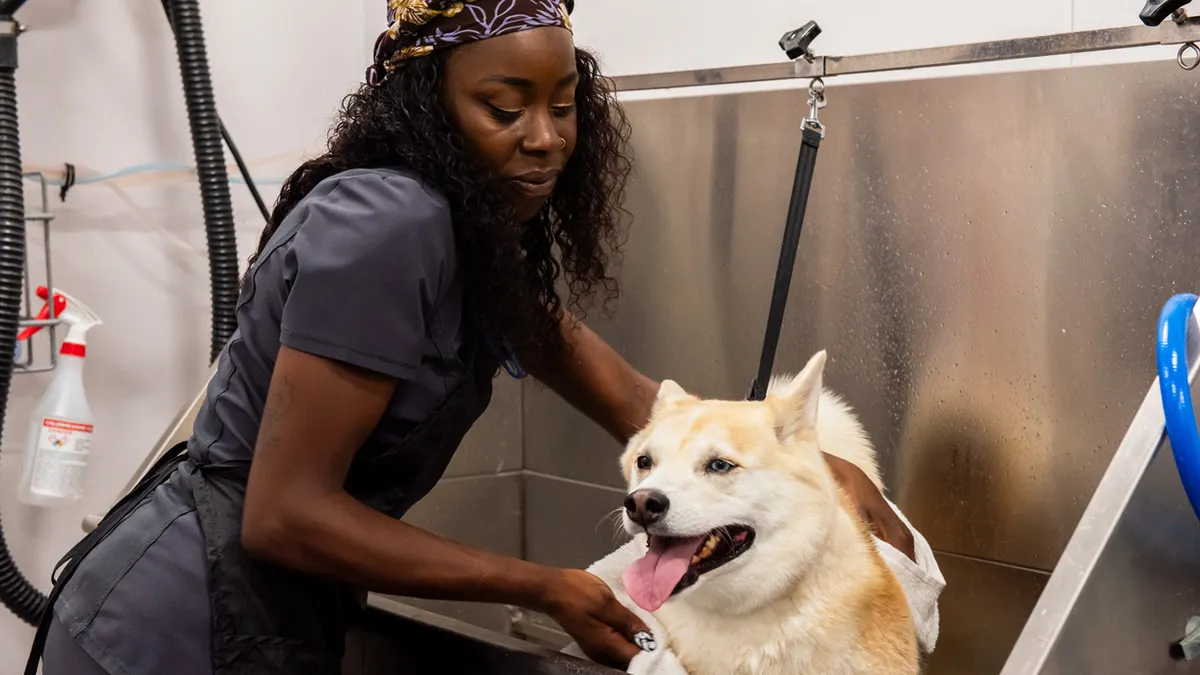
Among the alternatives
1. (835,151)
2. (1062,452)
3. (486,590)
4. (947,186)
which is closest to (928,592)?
(1062,452)

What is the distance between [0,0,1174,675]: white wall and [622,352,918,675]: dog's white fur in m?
0.92

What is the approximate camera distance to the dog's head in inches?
41.6

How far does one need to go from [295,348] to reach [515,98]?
34 cm

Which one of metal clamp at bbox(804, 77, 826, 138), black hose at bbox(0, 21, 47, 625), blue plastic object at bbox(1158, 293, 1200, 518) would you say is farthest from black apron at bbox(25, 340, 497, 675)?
black hose at bbox(0, 21, 47, 625)

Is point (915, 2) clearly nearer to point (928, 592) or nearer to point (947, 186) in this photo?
point (947, 186)

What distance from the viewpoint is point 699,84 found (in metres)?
1.76

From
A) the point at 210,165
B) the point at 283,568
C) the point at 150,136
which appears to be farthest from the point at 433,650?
the point at 150,136

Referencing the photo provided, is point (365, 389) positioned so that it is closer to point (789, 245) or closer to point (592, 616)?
point (592, 616)

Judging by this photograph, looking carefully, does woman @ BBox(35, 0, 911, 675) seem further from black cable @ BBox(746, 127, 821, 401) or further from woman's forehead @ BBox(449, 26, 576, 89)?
black cable @ BBox(746, 127, 821, 401)

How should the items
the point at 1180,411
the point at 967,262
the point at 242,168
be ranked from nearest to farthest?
the point at 1180,411, the point at 967,262, the point at 242,168

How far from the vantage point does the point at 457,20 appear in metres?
1.10

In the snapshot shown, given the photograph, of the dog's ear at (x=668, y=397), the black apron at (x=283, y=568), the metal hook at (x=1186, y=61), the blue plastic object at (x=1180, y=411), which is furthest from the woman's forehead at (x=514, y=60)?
the metal hook at (x=1186, y=61)

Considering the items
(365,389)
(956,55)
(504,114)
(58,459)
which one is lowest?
(58,459)

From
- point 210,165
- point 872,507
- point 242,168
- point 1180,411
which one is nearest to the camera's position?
point 1180,411
